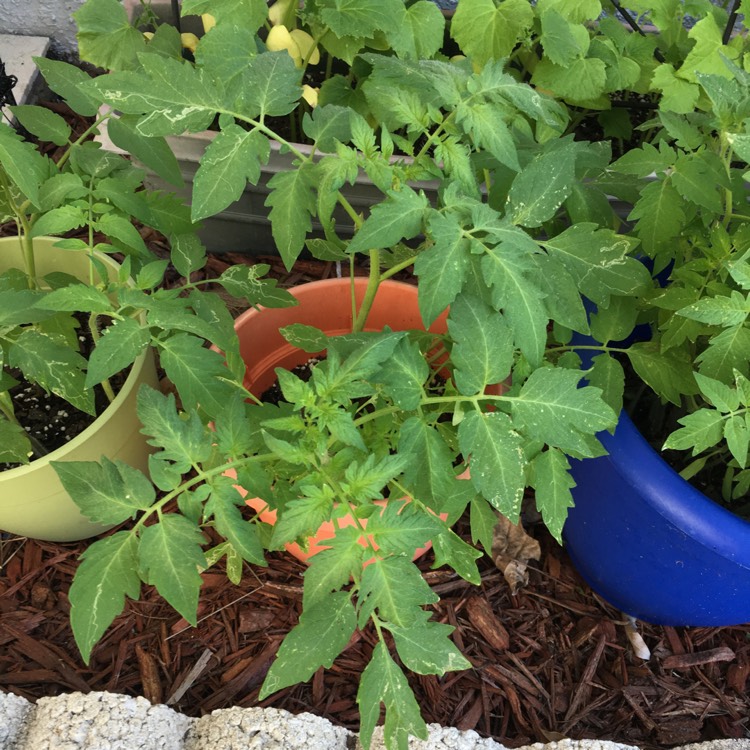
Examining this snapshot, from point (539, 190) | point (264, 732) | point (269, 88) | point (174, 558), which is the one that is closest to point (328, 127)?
point (269, 88)

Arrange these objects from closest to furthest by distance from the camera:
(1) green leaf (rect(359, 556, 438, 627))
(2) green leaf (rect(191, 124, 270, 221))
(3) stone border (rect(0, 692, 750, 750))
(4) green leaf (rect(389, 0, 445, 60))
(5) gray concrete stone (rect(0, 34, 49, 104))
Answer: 1. (1) green leaf (rect(359, 556, 438, 627))
2. (2) green leaf (rect(191, 124, 270, 221))
3. (3) stone border (rect(0, 692, 750, 750))
4. (4) green leaf (rect(389, 0, 445, 60))
5. (5) gray concrete stone (rect(0, 34, 49, 104))

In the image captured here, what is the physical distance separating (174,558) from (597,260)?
0.72m

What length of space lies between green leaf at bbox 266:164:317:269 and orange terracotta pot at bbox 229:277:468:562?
372 mm

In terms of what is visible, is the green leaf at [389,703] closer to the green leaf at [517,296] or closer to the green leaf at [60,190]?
the green leaf at [517,296]

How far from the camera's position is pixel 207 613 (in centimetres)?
154

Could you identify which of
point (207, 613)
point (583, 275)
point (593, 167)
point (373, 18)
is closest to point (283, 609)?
point (207, 613)

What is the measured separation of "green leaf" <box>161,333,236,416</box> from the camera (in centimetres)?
101

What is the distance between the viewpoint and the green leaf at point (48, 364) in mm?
1061

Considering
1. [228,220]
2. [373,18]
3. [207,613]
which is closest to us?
[373,18]

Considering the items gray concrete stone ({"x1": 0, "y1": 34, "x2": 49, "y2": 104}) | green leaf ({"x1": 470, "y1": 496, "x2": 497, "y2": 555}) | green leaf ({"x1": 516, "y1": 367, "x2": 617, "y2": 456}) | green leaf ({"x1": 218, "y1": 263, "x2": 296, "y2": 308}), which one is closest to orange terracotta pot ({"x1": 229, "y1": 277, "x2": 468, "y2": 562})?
green leaf ({"x1": 218, "y1": 263, "x2": 296, "y2": 308})

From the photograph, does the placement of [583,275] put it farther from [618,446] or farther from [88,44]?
[88,44]

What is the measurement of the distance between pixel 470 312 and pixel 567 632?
952 mm

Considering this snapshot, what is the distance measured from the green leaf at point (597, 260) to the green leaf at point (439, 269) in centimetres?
24

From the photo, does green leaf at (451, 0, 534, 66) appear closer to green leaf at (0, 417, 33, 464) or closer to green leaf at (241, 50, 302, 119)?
green leaf at (241, 50, 302, 119)
